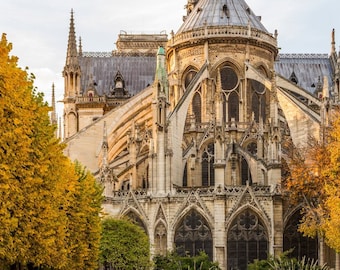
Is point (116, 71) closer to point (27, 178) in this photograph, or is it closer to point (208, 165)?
point (208, 165)

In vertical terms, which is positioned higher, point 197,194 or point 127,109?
point 127,109

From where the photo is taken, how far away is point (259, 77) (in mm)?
65188

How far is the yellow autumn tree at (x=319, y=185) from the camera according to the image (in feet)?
149

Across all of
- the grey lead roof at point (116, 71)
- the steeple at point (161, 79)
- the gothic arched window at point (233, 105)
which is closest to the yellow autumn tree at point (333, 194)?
the steeple at point (161, 79)

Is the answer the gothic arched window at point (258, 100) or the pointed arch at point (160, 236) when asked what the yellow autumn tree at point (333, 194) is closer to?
the pointed arch at point (160, 236)

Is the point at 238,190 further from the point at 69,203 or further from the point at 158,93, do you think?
the point at 69,203

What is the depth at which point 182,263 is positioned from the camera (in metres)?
47.5

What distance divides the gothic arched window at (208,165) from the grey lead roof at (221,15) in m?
10.1

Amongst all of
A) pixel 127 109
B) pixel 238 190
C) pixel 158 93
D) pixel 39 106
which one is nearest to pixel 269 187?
pixel 238 190

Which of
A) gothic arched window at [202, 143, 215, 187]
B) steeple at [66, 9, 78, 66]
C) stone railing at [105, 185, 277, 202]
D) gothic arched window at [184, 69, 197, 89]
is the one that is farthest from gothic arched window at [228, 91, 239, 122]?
steeple at [66, 9, 78, 66]

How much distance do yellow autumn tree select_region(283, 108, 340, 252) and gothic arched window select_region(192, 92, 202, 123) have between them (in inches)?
490

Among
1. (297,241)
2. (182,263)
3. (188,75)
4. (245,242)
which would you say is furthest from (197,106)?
(182,263)

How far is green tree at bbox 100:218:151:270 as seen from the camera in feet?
165

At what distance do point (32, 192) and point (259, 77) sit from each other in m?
34.0
